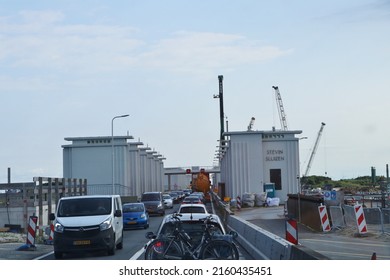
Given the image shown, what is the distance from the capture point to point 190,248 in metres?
11.8

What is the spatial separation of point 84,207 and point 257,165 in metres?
40.5

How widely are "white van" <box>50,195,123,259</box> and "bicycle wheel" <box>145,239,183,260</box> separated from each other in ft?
23.1

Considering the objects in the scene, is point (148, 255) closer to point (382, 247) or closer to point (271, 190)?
point (382, 247)

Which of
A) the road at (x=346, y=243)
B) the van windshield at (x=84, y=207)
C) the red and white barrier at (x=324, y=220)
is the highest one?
the van windshield at (x=84, y=207)

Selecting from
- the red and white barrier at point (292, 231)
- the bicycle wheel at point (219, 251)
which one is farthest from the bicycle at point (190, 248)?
the red and white barrier at point (292, 231)

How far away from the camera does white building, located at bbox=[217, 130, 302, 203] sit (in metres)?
56.6

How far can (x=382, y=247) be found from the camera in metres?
23.6

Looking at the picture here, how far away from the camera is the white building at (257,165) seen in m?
56.6

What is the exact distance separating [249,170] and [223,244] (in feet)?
163

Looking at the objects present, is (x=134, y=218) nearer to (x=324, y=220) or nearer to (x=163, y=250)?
(x=324, y=220)

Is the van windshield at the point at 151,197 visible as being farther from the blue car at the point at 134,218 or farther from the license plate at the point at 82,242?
the license plate at the point at 82,242

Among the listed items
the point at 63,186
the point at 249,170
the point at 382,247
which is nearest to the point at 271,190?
the point at 249,170

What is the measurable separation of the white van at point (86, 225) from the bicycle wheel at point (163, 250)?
7.03 metres

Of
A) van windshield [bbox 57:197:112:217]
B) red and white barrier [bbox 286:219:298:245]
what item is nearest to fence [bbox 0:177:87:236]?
van windshield [bbox 57:197:112:217]
